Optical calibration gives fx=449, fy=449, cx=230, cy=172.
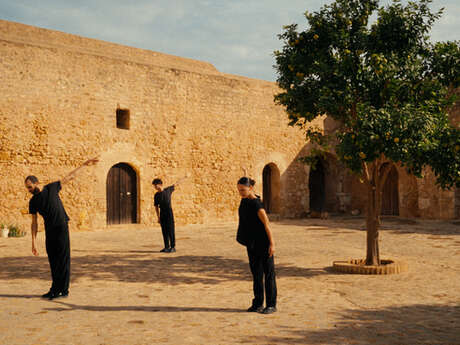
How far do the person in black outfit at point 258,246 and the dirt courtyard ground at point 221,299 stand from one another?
184 millimetres

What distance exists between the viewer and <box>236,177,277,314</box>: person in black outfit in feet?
15.2

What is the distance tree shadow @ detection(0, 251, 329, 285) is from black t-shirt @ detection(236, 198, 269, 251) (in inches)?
71.5

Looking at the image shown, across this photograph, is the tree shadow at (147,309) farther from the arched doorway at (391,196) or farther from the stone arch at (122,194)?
the arched doorway at (391,196)

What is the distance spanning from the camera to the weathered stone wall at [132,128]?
1254 cm

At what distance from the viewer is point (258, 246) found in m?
4.71

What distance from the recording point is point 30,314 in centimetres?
461

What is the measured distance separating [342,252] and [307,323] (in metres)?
5.16

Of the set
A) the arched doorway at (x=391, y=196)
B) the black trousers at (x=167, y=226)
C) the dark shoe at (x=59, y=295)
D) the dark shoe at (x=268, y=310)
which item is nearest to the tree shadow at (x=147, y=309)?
the dark shoe at (x=268, y=310)

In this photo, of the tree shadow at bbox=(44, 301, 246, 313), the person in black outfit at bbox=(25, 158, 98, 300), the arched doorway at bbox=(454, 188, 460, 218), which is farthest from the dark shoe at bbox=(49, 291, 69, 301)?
the arched doorway at bbox=(454, 188, 460, 218)

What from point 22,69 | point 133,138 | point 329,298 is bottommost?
point 329,298

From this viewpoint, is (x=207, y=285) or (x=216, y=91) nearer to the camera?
(x=207, y=285)

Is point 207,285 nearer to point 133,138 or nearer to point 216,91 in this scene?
point 133,138

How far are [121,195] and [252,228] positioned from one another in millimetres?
10403

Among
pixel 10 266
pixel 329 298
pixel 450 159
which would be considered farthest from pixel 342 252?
pixel 10 266
